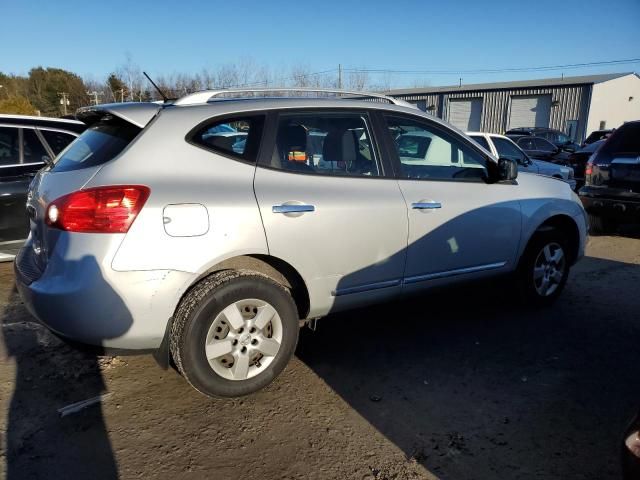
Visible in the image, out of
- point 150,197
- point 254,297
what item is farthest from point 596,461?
point 150,197

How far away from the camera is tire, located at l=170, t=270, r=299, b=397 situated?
2.74m

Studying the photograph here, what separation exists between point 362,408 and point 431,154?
1.97 metres

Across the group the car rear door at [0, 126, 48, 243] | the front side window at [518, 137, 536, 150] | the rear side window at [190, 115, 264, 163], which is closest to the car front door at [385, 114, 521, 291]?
the rear side window at [190, 115, 264, 163]

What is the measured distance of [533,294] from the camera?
448 cm

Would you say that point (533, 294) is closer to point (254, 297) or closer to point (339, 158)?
point (339, 158)

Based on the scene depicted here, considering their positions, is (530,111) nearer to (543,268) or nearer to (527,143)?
(527,143)

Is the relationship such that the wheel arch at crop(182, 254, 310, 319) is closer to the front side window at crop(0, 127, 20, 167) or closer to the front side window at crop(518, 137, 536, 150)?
the front side window at crop(0, 127, 20, 167)

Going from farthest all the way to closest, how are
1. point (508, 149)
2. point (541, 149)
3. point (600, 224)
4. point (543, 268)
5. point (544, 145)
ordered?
point (544, 145) → point (541, 149) → point (508, 149) → point (600, 224) → point (543, 268)

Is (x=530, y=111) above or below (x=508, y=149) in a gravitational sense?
above

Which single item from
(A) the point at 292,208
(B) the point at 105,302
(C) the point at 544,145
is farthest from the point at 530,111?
(B) the point at 105,302

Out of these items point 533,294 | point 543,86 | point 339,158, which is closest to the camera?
point 339,158

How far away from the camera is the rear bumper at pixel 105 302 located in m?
2.51

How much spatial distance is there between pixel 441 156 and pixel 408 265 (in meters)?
0.92

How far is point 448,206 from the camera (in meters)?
3.66
